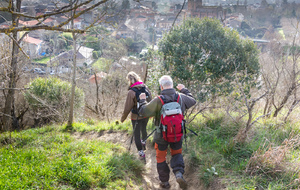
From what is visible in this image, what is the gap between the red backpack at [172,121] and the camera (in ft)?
11.8

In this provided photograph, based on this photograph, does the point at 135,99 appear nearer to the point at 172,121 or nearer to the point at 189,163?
the point at 172,121

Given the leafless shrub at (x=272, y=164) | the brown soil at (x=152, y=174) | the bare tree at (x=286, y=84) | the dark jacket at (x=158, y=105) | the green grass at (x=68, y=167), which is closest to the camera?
the green grass at (x=68, y=167)

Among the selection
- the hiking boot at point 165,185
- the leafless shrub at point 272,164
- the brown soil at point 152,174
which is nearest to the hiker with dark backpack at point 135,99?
the brown soil at point 152,174

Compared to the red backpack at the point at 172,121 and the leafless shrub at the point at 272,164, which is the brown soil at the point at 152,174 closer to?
the leafless shrub at the point at 272,164

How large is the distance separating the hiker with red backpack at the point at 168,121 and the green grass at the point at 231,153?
1.91 feet

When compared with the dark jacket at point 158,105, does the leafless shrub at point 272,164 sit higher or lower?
lower

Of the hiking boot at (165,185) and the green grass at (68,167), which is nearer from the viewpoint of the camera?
the green grass at (68,167)

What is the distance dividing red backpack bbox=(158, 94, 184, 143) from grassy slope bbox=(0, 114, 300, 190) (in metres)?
0.91

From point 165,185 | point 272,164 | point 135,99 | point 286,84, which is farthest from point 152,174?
point 286,84

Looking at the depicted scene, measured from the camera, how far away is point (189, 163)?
4.51 meters

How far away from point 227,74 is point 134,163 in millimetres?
3434

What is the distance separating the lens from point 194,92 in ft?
19.8

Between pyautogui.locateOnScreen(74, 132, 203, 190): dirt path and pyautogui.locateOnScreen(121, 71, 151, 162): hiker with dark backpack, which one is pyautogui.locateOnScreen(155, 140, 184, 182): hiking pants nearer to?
pyautogui.locateOnScreen(74, 132, 203, 190): dirt path

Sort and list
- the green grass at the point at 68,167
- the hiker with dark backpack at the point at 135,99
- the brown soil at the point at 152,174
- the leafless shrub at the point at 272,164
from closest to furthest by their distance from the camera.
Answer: the green grass at the point at 68,167
the leafless shrub at the point at 272,164
the brown soil at the point at 152,174
the hiker with dark backpack at the point at 135,99
